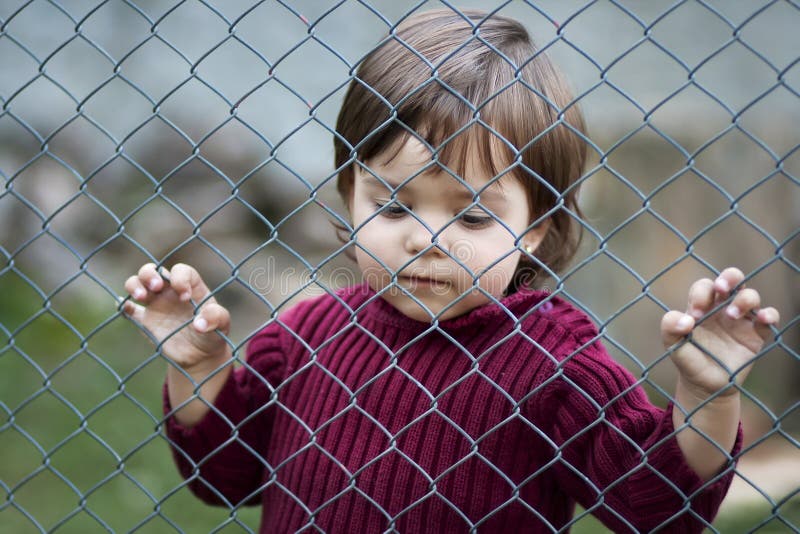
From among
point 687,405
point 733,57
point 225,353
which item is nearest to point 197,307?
point 225,353

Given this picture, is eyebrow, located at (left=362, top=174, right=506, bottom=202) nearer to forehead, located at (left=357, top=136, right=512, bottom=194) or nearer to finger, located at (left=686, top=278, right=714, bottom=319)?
forehead, located at (left=357, top=136, right=512, bottom=194)

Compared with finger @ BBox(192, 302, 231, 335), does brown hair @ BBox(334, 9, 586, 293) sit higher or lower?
higher

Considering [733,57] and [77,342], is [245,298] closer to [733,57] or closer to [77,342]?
[77,342]

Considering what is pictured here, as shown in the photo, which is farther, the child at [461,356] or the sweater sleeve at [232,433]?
the sweater sleeve at [232,433]

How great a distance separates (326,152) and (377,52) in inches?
98.5

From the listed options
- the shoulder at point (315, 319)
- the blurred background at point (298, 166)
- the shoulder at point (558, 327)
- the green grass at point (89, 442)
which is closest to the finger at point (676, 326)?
the shoulder at point (558, 327)

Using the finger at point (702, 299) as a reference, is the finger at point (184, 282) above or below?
below

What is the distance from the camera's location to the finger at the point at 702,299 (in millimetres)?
1271

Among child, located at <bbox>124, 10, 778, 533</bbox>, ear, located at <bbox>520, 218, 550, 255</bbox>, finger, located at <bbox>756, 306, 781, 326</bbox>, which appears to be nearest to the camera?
finger, located at <bbox>756, 306, 781, 326</bbox>

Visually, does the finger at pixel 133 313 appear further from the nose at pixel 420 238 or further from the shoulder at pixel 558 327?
the shoulder at pixel 558 327

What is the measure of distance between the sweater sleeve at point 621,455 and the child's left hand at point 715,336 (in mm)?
126

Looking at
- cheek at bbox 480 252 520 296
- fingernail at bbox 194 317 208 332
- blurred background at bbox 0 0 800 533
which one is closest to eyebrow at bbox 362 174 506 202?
cheek at bbox 480 252 520 296

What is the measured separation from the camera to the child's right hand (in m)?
1.62

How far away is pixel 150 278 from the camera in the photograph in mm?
1621
